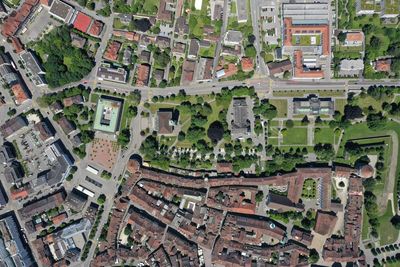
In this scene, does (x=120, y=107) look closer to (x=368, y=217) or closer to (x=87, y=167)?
(x=87, y=167)

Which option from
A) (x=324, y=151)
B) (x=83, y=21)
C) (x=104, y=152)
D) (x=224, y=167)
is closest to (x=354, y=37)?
(x=324, y=151)

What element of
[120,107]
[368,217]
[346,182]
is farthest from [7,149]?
[368,217]

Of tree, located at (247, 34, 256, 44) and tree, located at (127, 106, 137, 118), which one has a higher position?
tree, located at (247, 34, 256, 44)

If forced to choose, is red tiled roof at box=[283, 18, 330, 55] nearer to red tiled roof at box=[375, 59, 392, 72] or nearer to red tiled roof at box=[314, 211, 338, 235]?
red tiled roof at box=[375, 59, 392, 72]

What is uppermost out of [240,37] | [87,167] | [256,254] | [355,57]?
[240,37]

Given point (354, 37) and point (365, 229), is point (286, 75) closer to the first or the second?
point (354, 37)

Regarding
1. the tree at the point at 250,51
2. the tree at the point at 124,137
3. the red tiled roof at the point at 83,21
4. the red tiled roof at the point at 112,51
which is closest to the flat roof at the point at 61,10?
the red tiled roof at the point at 83,21

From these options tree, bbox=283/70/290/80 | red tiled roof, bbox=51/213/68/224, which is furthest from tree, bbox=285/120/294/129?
red tiled roof, bbox=51/213/68/224
